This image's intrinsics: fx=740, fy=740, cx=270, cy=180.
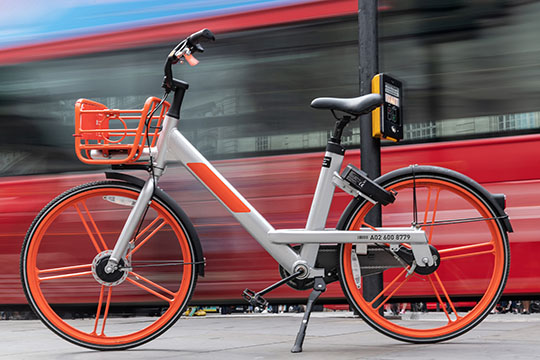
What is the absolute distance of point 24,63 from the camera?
20.7ft

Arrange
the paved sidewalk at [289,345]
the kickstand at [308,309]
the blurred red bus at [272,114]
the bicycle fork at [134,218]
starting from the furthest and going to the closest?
the blurred red bus at [272,114] → the bicycle fork at [134,218] → the kickstand at [308,309] → the paved sidewalk at [289,345]

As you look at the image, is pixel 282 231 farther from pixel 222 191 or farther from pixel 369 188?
pixel 369 188

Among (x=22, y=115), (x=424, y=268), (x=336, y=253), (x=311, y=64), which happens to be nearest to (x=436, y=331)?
(x=424, y=268)

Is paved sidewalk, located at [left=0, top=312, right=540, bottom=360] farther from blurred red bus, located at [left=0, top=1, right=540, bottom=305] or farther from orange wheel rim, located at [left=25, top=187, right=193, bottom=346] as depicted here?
blurred red bus, located at [left=0, top=1, right=540, bottom=305]

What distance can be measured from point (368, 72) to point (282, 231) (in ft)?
5.77

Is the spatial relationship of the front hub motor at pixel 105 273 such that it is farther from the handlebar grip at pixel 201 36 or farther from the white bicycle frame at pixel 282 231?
the handlebar grip at pixel 201 36

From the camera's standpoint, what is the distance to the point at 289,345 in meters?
3.80

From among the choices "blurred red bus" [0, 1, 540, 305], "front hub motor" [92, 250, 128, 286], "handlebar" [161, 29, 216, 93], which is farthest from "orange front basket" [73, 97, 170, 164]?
"blurred red bus" [0, 1, 540, 305]

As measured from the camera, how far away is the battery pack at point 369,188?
3480 millimetres

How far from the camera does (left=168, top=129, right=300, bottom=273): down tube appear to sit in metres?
3.63

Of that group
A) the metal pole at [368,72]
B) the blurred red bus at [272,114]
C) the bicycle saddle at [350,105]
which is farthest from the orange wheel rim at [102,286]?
the metal pole at [368,72]

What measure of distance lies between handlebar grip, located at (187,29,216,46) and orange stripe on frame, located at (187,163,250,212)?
1.97 ft

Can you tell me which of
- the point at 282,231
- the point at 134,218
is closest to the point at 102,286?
the point at 134,218

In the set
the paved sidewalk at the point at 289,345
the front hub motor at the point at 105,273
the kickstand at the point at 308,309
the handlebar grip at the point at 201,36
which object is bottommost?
the paved sidewalk at the point at 289,345
